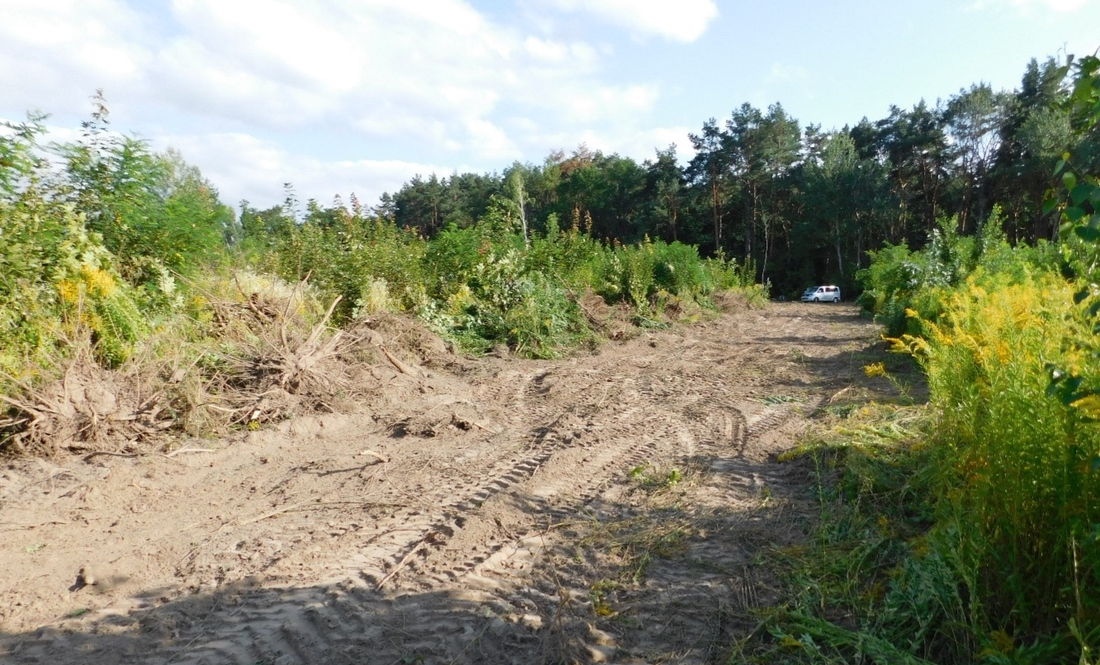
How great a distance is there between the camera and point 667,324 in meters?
15.6

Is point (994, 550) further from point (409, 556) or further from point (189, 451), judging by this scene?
point (189, 451)

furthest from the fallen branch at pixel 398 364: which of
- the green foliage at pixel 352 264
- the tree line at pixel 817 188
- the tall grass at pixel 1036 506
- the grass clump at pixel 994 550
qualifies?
the tree line at pixel 817 188

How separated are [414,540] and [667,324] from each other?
12.2 meters

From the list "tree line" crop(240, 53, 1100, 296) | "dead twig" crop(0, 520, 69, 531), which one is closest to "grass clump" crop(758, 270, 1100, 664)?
"dead twig" crop(0, 520, 69, 531)

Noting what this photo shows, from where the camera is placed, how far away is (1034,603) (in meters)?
2.65

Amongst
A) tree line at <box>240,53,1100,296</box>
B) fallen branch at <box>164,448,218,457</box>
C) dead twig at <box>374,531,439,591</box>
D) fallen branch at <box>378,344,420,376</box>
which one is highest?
tree line at <box>240,53,1100,296</box>

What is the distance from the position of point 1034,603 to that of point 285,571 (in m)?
3.70

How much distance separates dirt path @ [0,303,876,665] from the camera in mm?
3061

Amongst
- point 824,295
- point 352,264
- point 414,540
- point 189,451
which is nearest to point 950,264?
point 352,264

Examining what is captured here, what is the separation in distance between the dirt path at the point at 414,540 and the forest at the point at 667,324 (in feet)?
1.67

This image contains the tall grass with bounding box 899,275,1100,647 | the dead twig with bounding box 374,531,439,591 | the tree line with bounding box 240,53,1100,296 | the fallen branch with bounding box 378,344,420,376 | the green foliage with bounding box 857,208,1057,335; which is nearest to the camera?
the tall grass with bounding box 899,275,1100,647

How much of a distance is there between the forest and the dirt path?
20.0 inches

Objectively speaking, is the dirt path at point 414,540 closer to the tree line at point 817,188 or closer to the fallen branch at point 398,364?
the fallen branch at point 398,364

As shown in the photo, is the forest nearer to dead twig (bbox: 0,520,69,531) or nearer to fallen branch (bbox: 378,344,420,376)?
fallen branch (bbox: 378,344,420,376)
